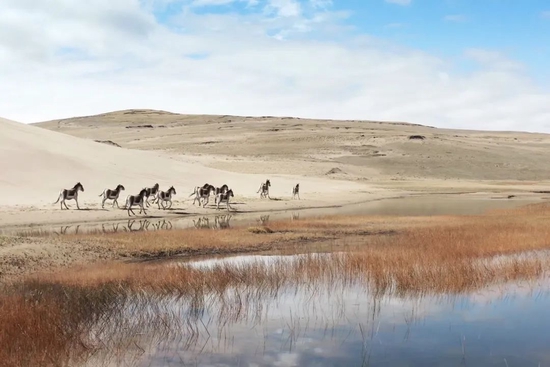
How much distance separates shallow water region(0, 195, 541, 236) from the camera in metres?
25.2

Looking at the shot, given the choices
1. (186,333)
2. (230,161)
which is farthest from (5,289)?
(230,161)

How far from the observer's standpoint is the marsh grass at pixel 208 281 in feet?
30.9

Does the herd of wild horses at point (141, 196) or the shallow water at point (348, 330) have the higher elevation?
the herd of wild horses at point (141, 196)

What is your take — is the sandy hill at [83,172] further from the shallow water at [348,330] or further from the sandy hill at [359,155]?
the shallow water at [348,330]

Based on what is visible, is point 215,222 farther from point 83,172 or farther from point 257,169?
point 257,169

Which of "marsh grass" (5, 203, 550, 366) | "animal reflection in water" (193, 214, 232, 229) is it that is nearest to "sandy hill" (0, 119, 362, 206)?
"animal reflection in water" (193, 214, 232, 229)

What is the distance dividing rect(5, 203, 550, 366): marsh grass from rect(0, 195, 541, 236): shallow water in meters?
3.77

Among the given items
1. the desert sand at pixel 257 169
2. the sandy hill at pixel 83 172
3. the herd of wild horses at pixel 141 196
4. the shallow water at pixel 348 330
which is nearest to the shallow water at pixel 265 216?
the herd of wild horses at pixel 141 196

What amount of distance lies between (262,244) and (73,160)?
28.7 m

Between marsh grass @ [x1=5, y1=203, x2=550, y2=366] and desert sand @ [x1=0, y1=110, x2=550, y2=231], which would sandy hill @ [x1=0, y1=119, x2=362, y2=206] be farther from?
marsh grass @ [x1=5, y1=203, x2=550, y2=366]

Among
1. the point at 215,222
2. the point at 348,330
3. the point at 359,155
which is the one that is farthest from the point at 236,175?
the point at 348,330

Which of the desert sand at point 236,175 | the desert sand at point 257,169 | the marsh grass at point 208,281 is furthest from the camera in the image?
the desert sand at point 257,169

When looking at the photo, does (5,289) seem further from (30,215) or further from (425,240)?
(30,215)

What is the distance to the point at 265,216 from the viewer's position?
3316 cm
